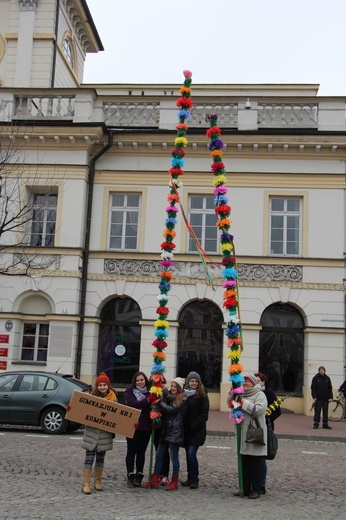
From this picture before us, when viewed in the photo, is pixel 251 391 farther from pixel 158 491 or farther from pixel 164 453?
pixel 158 491

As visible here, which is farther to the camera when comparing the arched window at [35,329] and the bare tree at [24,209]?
the arched window at [35,329]

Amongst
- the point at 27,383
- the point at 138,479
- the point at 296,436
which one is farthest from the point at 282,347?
the point at 138,479

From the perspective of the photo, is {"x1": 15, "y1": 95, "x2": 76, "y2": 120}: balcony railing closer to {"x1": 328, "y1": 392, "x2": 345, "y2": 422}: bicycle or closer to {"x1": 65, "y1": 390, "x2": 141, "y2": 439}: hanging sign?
{"x1": 328, "y1": 392, "x2": 345, "y2": 422}: bicycle

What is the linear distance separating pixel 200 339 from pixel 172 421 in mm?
12662

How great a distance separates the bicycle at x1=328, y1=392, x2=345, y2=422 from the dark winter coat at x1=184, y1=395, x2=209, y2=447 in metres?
11.9

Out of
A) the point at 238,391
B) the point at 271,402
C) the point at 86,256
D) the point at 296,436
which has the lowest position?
the point at 296,436

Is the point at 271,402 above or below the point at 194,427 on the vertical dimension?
above

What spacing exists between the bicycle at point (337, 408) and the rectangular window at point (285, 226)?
477 centimetres

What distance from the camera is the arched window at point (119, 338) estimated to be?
73.1 ft

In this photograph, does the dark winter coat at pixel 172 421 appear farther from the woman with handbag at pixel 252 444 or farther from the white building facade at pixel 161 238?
the white building facade at pixel 161 238

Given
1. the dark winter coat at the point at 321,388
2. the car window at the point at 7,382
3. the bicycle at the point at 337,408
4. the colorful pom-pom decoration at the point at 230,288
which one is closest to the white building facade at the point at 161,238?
the bicycle at the point at 337,408

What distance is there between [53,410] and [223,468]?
5.41 meters

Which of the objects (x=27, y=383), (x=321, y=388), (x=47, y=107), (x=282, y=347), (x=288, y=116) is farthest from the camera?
(x=47, y=107)

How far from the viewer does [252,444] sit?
359 inches
